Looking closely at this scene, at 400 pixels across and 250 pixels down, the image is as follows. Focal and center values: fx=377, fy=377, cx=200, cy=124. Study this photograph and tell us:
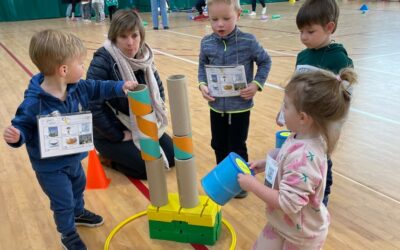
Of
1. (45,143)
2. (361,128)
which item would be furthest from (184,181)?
(361,128)

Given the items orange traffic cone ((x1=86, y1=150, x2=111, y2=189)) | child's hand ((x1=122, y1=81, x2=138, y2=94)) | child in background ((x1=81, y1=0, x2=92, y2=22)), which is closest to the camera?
child's hand ((x1=122, y1=81, x2=138, y2=94))

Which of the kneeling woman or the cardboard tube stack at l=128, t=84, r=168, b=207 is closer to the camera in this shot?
the cardboard tube stack at l=128, t=84, r=168, b=207

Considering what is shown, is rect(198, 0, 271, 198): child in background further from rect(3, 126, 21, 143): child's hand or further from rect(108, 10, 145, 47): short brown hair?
rect(3, 126, 21, 143): child's hand

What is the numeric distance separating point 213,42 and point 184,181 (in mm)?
877

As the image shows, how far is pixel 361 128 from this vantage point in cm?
334

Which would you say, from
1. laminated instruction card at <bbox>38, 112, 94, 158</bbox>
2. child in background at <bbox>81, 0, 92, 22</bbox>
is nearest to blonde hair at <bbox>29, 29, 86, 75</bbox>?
laminated instruction card at <bbox>38, 112, 94, 158</bbox>

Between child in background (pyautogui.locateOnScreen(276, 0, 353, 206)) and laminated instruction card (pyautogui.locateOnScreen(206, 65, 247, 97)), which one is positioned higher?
child in background (pyautogui.locateOnScreen(276, 0, 353, 206))

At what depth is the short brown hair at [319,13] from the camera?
1.85 metres

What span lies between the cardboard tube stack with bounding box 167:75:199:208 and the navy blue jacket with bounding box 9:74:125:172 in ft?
1.07

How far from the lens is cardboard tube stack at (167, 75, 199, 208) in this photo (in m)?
1.79

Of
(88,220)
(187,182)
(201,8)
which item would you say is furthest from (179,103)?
(201,8)

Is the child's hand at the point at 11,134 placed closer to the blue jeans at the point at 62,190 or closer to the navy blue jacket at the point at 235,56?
the blue jeans at the point at 62,190

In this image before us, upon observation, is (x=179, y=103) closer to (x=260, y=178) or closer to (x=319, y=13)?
(x=319, y=13)

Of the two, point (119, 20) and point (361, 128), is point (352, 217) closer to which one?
Result: point (361, 128)
